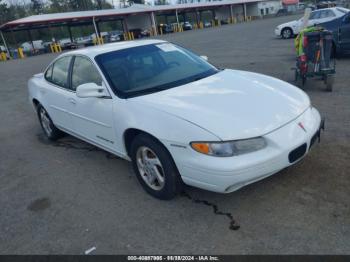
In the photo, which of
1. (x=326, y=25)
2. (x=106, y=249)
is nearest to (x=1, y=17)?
(x=326, y=25)

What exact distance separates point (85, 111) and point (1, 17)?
3313 inches

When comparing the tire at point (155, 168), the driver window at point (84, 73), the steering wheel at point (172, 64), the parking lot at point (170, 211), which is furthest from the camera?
the steering wheel at point (172, 64)

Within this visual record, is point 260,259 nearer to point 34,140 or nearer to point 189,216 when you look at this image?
point 189,216

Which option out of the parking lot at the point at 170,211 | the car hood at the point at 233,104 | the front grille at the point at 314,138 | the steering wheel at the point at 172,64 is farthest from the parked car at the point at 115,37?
the front grille at the point at 314,138

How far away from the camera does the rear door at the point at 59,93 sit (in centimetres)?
457

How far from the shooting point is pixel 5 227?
332 centimetres

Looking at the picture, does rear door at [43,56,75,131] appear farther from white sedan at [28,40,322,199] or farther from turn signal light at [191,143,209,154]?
turn signal light at [191,143,209,154]

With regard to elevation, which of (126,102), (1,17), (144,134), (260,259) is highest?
(1,17)

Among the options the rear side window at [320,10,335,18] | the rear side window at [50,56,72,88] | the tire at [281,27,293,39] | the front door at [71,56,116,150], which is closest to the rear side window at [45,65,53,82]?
the rear side window at [50,56,72,88]

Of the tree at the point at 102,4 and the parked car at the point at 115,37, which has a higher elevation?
the tree at the point at 102,4

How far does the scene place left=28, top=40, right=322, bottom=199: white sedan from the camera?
277cm

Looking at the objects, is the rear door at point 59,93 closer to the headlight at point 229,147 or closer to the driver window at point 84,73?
the driver window at point 84,73

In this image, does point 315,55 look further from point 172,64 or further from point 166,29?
point 166,29

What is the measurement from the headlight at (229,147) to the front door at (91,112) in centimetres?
129
